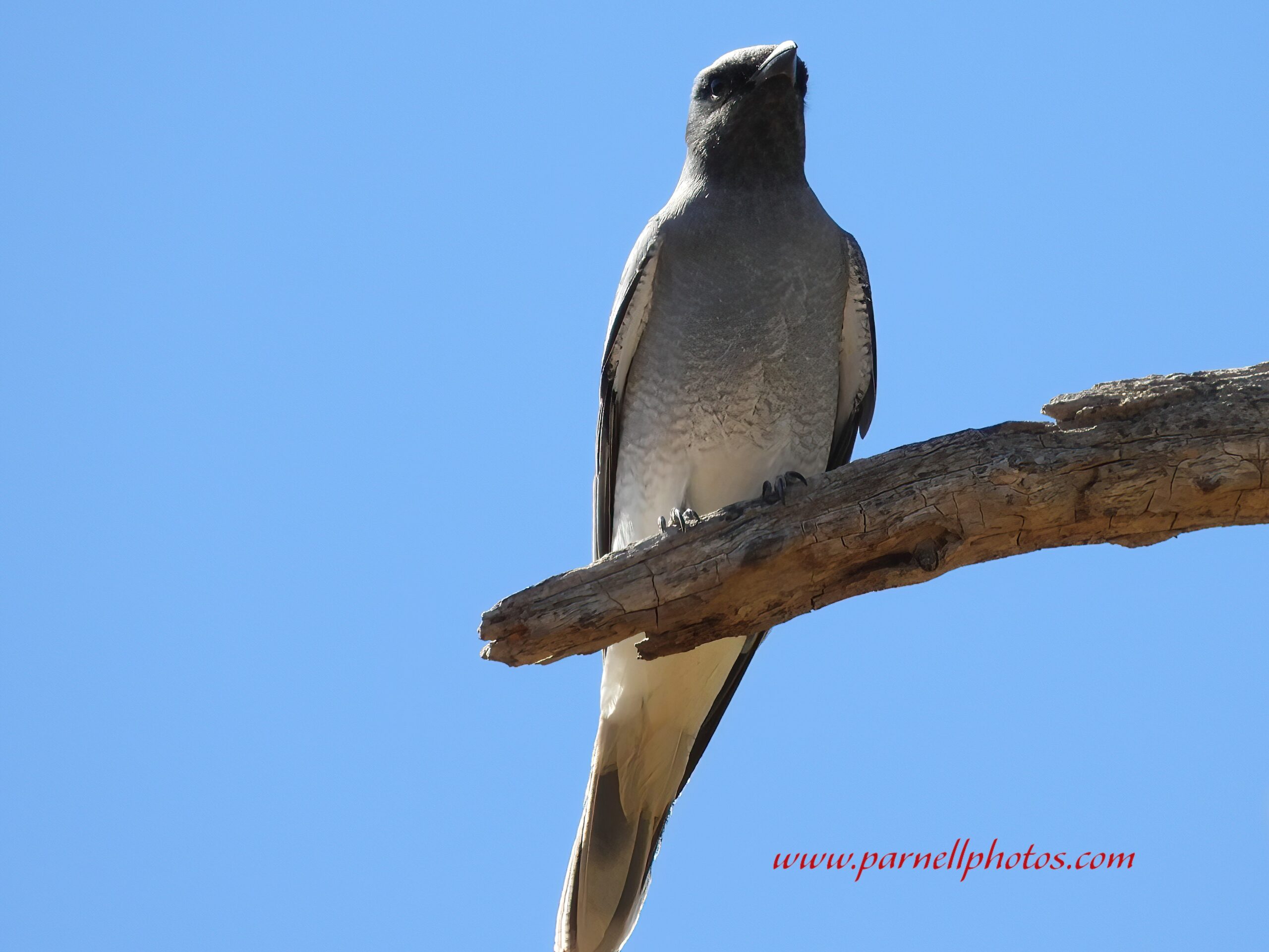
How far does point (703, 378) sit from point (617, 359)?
0.60 metres

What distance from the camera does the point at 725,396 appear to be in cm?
592

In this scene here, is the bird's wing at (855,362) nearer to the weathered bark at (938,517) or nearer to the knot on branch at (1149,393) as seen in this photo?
the weathered bark at (938,517)

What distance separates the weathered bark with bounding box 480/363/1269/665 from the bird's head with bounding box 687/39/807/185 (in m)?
2.18

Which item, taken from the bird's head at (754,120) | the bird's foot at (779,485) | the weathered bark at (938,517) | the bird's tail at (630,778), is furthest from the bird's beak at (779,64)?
the bird's tail at (630,778)

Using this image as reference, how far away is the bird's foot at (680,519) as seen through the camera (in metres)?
4.83

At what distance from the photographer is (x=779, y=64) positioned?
609 cm

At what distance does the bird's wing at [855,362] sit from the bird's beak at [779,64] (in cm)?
89

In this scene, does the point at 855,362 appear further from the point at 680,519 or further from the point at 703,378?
the point at 680,519

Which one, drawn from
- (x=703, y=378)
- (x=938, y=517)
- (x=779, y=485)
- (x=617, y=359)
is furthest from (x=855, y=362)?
(x=938, y=517)

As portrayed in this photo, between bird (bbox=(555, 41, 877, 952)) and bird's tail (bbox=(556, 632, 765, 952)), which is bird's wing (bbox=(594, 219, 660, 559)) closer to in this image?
bird (bbox=(555, 41, 877, 952))

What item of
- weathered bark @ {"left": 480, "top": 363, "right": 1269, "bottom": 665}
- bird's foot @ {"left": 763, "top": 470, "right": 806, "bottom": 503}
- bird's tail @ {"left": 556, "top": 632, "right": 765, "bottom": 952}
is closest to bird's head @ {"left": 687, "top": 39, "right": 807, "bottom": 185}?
bird's foot @ {"left": 763, "top": 470, "right": 806, "bottom": 503}

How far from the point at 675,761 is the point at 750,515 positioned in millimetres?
2231

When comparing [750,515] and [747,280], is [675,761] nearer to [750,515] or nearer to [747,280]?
[750,515]

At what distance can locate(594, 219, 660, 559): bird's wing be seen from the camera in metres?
6.14
